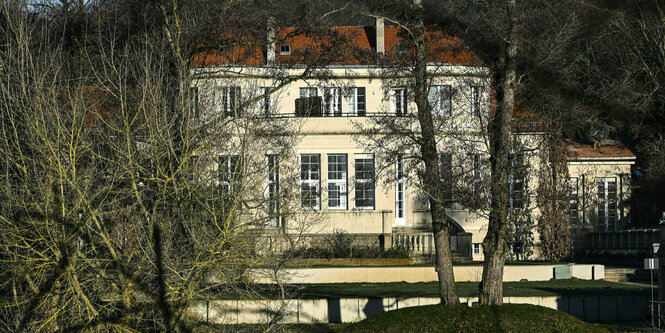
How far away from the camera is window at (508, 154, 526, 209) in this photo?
1873 cm

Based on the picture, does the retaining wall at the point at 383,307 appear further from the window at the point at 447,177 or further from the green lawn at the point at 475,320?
the window at the point at 447,177

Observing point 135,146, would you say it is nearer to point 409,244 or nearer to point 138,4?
point 138,4

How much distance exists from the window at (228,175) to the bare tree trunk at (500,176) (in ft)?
17.4

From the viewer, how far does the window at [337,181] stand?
36156mm

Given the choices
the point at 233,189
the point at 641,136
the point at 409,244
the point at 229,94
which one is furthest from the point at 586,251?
the point at 233,189

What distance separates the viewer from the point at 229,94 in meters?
23.5

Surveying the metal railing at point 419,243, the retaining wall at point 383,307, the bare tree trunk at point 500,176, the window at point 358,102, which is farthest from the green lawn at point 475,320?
the window at point 358,102

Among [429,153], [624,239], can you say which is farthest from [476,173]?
[624,239]

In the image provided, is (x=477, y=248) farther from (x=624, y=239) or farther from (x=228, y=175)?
(x=228, y=175)

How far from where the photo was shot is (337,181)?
1433 inches

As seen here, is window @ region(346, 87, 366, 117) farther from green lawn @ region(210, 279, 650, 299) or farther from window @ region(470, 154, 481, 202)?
window @ region(470, 154, 481, 202)

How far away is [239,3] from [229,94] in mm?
2554

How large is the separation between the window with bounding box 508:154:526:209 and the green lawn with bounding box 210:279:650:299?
3253 mm

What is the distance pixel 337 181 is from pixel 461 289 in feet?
41.6
